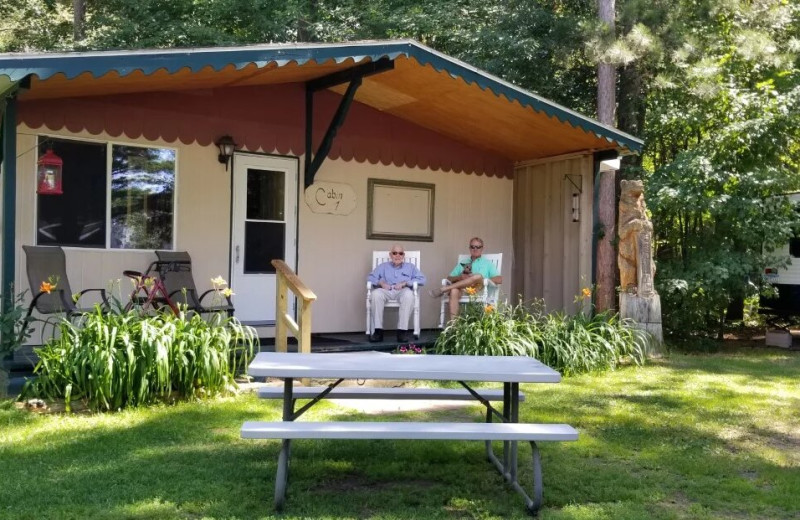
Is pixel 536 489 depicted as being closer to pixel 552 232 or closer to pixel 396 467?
pixel 396 467

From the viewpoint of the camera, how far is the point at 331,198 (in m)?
7.73

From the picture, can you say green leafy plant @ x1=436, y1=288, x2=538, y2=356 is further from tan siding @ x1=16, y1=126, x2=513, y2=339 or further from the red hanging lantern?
the red hanging lantern

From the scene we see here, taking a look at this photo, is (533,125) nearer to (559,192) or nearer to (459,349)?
(559,192)

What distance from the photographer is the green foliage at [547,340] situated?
6.38 meters

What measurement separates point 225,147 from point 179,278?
4.18 feet

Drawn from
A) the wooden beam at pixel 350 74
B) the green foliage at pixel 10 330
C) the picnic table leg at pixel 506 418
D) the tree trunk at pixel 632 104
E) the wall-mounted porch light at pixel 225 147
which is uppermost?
the tree trunk at pixel 632 104

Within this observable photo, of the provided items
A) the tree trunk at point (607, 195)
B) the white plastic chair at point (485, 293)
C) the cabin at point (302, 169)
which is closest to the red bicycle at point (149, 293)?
the cabin at point (302, 169)

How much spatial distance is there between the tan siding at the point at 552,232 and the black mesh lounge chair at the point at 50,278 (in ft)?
15.1

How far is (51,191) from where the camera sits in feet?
19.7

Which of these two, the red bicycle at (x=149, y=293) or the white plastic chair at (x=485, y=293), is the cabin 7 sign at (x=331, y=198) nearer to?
the white plastic chair at (x=485, y=293)

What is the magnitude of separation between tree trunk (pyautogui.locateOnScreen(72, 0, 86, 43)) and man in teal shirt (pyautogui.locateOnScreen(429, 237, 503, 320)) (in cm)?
1064

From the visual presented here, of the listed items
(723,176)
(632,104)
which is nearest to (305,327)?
(723,176)

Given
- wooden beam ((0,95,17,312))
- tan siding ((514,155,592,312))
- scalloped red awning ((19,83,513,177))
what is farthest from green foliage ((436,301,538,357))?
wooden beam ((0,95,17,312))

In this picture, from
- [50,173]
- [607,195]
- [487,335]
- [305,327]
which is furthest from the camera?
[607,195]
